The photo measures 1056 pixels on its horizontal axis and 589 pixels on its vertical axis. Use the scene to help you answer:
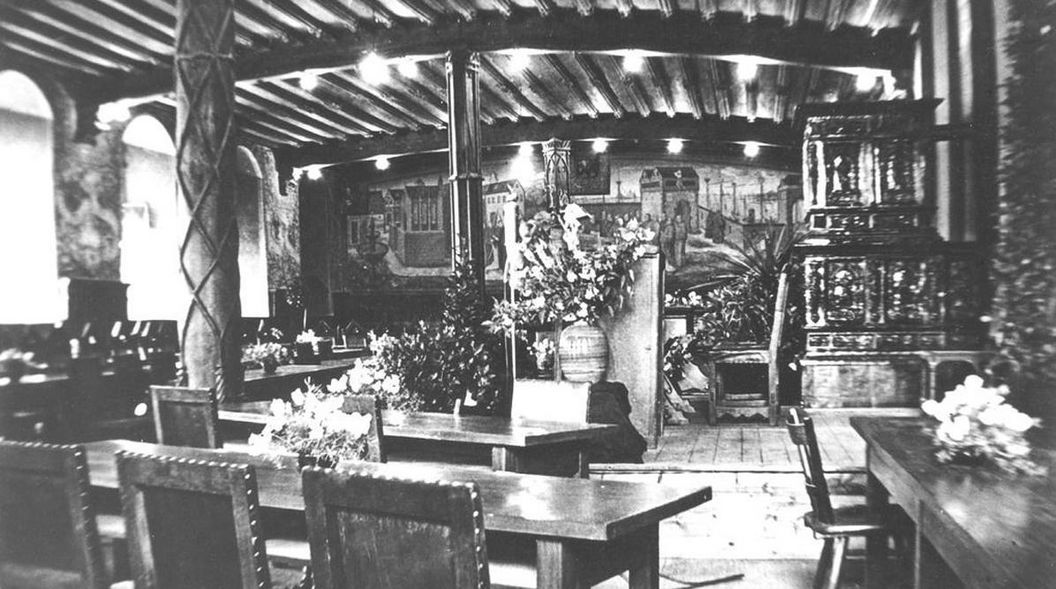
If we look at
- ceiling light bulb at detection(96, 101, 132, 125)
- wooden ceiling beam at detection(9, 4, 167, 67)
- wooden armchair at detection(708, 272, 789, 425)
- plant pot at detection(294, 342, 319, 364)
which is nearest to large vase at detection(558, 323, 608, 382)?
wooden armchair at detection(708, 272, 789, 425)

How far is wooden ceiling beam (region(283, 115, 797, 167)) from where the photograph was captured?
13.1m

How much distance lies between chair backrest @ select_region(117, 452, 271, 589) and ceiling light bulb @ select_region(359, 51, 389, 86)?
7.44 m

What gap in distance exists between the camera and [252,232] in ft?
47.1

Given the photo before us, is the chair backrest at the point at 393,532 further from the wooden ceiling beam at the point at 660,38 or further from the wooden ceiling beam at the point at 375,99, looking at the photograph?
the wooden ceiling beam at the point at 375,99

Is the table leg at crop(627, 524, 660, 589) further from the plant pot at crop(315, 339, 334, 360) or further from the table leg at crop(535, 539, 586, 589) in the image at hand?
the plant pot at crop(315, 339, 334, 360)

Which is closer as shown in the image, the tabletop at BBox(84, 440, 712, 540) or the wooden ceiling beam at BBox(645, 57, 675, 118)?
the tabletop at BBox(84, 440, 712, 540)

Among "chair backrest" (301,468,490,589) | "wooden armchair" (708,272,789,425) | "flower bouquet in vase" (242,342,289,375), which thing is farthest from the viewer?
"flower bouquet in vase" (242,342,289,375)

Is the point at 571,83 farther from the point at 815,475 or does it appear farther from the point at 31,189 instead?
the point at 815,475

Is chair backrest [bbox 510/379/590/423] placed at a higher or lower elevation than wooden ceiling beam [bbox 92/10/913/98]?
lower

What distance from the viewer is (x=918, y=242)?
6.43 meters

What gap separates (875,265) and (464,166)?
4.16 metres

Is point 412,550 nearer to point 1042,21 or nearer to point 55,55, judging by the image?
point 1042,21

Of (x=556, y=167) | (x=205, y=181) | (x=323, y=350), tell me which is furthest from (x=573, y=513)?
(x=556, y=167)

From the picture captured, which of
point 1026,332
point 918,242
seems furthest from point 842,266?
point 1026,332
